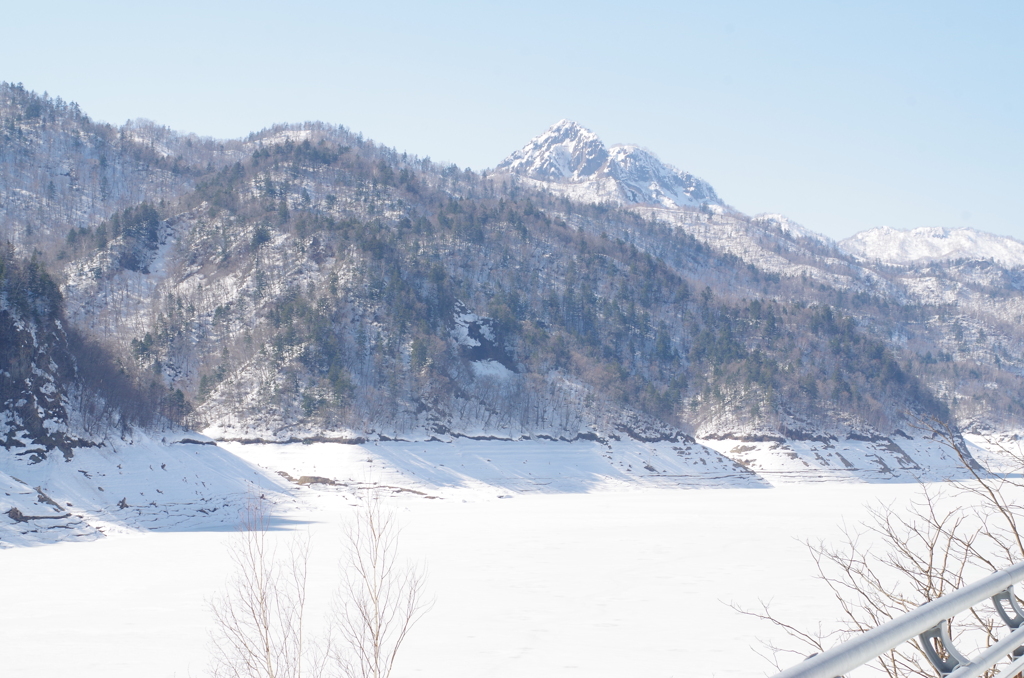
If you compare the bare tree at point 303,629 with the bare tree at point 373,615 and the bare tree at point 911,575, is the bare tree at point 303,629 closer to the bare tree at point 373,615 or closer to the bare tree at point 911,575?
the bare tree at point 373,615

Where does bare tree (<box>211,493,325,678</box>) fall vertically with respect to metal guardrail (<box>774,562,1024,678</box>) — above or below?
below

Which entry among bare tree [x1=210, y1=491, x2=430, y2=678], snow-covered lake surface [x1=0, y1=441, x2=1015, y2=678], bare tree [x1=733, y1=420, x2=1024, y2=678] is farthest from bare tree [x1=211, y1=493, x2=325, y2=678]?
bare tree [x1=733, y1=420, x2=1024, y2=678]

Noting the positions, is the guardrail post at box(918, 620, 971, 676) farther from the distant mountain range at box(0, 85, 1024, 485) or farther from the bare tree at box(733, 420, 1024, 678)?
the distant mountain range at box(0, 85, 1024, 485)

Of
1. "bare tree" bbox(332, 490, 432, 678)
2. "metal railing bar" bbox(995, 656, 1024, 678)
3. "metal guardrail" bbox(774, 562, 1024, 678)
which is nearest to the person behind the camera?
"metal guardrail" bbox(774, 562, 1024, 678)

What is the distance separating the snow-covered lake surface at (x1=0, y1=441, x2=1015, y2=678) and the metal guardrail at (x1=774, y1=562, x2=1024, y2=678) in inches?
491

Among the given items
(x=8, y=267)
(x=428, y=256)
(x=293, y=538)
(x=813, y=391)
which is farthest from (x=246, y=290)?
(x=813, y=391)

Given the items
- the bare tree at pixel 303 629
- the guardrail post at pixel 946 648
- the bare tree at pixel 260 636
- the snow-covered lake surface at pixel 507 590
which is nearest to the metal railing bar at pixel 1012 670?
the guardrail post at pixel 946 648

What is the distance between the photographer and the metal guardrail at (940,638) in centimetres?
303

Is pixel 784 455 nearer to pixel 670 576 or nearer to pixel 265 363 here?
pixel 265 363

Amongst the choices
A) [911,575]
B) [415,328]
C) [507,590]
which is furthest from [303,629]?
[415,328]

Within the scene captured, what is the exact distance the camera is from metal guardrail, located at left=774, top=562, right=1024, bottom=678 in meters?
3.03

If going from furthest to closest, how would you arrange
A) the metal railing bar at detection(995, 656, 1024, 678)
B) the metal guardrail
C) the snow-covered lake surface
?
1. the snow-covered lake surface
2. the metal railing bar at detection(995, 656, 1024, 678)
3. the metal guardrail

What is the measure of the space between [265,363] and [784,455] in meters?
69.2

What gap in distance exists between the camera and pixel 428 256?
429 feet
